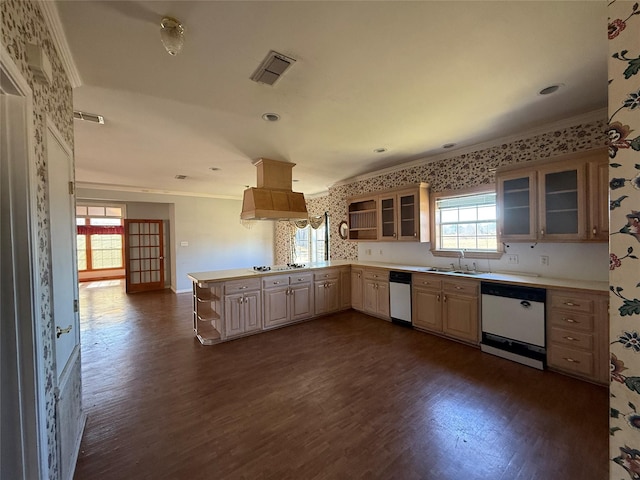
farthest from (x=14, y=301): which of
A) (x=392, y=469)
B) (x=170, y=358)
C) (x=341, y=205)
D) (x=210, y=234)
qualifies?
(x=210, y=234)

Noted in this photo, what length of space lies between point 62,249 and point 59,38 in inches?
51.0

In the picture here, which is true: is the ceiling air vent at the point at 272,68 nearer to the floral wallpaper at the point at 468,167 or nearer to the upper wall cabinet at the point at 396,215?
the upper wall cabinet at the point at 396,215

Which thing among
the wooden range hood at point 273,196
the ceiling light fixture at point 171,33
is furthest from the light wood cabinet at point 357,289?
the ceiling light fixture at point 171,33

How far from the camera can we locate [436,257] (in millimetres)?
4336

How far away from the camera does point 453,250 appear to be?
160 inches

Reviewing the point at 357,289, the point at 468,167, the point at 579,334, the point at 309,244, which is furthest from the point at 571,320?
the point at 309,244

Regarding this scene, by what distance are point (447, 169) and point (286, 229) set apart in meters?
5.18

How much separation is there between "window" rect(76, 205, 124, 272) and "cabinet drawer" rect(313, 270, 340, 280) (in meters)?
7.75

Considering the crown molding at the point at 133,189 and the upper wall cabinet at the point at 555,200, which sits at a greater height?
the crown molding at the point at 133,189

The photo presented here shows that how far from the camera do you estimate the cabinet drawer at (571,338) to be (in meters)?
2.52

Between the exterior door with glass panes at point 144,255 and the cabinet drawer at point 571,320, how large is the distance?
8.64 metres

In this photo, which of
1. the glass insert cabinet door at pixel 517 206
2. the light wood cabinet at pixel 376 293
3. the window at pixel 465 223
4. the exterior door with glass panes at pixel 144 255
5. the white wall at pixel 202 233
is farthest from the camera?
the exterior door with glass panes at pixel 144 255

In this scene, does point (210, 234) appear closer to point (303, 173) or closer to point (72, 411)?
point (303, 173)

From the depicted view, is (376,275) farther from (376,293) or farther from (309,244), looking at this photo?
(309,244)
